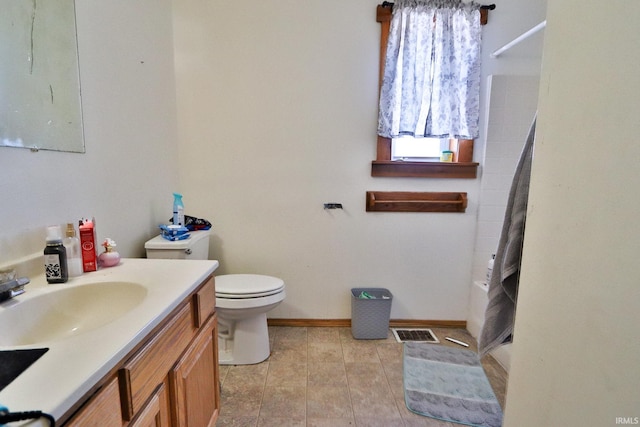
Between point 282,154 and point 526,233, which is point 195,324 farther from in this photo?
point 282,154

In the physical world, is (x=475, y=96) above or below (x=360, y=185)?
above

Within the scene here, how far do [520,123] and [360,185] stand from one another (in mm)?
1166

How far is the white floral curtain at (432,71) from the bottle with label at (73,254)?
1.74 meters

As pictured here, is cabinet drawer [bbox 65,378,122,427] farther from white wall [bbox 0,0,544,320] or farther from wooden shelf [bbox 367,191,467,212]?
wooden shelf [bbox 367,191,467,212]

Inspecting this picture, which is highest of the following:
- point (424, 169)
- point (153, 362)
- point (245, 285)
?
point (424, 169)

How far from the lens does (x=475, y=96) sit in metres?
2.04

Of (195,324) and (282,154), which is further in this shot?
(282,154)

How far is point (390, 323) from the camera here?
7.61 ft

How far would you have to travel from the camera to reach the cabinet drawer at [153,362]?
0.68 m

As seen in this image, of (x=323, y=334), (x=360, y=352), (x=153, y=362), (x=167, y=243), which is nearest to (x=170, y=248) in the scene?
(x=167, y=243)

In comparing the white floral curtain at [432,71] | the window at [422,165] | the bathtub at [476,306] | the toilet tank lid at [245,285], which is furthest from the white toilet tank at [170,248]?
the bathtub at [476,306]

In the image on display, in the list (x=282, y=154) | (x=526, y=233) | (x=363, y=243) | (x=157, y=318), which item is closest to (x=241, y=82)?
(x=282, y=154)

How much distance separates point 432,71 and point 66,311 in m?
2.22

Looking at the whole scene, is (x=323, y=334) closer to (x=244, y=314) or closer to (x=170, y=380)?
(x=244, y=314)
